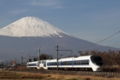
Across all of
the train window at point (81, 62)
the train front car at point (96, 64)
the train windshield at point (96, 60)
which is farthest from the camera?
the train window at point (81, 62)

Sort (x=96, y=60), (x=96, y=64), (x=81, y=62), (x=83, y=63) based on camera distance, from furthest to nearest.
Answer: (x=81, y=62) → (x=83, y=63) → (x=96, y=60) → (x=96, y=64)

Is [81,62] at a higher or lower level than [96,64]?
higher

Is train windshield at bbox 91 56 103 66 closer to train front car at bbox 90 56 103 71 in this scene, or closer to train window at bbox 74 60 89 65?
train front car at bbox 90 56 103 71

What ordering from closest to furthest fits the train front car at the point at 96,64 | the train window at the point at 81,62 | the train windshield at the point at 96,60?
the train front car at the point at 96,64 < the train windshield at the point at 96,60 < the train window at the point at 81,62

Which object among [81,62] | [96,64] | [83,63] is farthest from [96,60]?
[81,62]

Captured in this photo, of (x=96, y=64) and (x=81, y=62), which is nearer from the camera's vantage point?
(x=96, y=64)

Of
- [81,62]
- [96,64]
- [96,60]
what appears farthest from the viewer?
[81,62]

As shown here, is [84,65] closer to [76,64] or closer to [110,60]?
[76,64]

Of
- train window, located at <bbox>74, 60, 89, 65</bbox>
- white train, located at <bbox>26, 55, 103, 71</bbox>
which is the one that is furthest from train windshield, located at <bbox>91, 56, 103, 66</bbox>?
train window, located at <bbox>74, 60, 89, 65</bbox>

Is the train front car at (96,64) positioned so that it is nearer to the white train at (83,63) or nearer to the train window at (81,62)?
the white train at (83,63)

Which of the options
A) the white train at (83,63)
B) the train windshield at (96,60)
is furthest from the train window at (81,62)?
the train windshield at (96,60)

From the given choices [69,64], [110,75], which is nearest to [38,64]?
[69,64]

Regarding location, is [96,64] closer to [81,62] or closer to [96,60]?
[96,60]

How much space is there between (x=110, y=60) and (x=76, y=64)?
25.7 metres
